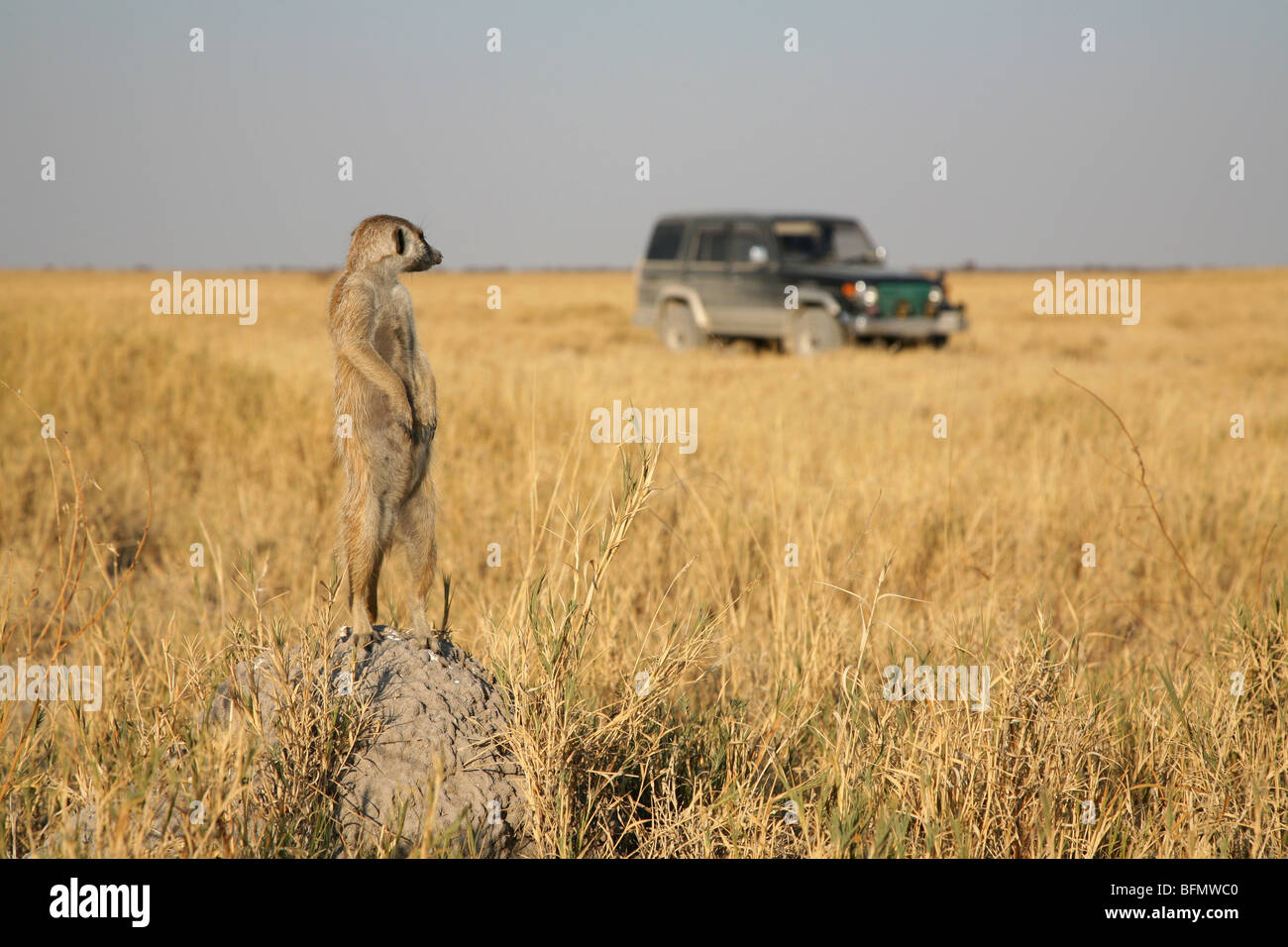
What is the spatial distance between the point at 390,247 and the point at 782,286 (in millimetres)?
12937

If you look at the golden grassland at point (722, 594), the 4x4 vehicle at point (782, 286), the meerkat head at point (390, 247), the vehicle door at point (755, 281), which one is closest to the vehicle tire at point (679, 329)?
the 4x4 vehicle at point (782, 286)

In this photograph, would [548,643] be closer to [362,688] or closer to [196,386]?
[362,688]

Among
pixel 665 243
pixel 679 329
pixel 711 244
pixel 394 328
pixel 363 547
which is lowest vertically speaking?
pixel 363 547

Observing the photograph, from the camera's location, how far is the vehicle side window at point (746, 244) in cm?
1495

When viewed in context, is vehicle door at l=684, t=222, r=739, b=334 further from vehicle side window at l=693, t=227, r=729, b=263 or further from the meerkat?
the meerkat

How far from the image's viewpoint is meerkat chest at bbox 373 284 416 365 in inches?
85.7

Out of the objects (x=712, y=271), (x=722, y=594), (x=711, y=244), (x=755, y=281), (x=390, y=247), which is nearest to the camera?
(x=390, y=247)

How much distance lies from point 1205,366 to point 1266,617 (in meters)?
10.8

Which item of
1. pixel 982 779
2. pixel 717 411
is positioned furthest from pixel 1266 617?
pixel 717 411

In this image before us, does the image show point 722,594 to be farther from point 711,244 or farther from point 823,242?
point 711,244

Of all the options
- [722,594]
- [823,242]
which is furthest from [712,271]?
[722,594]

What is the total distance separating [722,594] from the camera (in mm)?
4605

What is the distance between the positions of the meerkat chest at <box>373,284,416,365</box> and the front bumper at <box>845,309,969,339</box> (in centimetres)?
1223

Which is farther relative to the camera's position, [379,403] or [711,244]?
[711,244]
